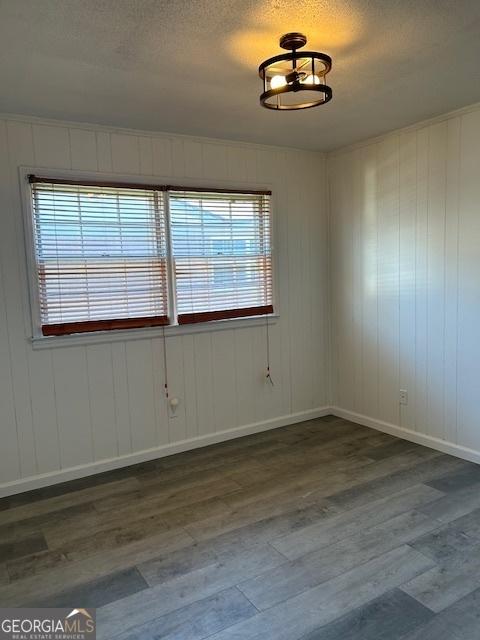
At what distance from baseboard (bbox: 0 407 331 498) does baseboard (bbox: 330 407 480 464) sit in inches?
10.7

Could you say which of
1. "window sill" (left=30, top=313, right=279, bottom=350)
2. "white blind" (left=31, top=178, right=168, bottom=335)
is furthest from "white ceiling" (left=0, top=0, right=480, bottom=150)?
"window sill" (left=30, top=313, right=279, bottom=350)

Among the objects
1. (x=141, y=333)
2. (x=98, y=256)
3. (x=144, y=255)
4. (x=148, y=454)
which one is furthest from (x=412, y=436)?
(x=98, y=256)

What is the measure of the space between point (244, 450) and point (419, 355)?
5.22 ft

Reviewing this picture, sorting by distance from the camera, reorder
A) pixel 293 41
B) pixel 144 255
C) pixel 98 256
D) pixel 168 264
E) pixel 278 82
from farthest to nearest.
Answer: pixel 168 264 → pixel 144 255 → pixel 98 256 → pixel 278 82 → pixel 293 41

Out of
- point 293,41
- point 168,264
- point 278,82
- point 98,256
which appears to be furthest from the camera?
point 168,264

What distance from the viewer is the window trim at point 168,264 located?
126 inches

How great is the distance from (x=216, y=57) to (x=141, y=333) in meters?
2.01

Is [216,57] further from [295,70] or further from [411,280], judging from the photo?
[411,280]

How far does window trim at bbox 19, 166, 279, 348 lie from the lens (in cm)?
321

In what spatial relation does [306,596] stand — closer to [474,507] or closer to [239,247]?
[474,507]

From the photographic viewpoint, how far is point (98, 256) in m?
3.44

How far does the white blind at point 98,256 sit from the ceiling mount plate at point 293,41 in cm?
168

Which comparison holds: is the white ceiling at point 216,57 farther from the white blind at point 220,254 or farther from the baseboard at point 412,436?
the baseboard at point 412,436

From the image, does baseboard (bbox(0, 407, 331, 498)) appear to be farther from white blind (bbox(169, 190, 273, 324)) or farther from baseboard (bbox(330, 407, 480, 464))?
white blind (bbox(169, 190, 273, 324))
